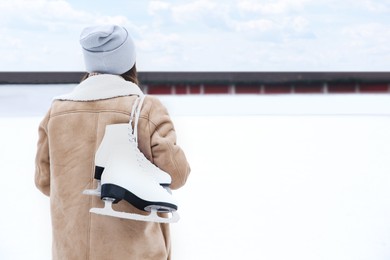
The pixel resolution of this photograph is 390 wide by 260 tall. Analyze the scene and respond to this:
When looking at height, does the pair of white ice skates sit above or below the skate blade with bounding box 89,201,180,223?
above

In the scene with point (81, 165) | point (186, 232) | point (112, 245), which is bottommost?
point (186, 232)

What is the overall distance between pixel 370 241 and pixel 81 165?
3.93ft

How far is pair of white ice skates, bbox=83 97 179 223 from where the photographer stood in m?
0.81

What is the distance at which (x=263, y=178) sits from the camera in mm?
2641

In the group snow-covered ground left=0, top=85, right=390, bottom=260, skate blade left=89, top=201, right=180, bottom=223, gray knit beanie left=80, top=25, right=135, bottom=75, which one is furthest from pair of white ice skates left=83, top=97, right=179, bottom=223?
snow-covered ground left=0, top=85, right=390, bottom=260

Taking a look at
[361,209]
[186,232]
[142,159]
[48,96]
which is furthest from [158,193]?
[48,96]

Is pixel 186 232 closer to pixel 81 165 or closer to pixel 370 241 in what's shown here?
pixel 370 241

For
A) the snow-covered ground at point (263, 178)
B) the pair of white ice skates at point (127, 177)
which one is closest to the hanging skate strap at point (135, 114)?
the pair of white ice skates at point (127, 177)

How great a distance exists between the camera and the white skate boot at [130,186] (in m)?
0.81

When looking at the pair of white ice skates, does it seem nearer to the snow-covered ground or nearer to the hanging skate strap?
the hanging skate strap

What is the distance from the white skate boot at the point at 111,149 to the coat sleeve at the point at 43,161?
0.13 meters

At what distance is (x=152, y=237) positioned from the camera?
0.89m

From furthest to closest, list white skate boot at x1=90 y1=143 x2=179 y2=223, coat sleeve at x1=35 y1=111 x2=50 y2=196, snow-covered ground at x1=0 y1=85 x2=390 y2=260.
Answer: snow-covered ground at x1=0 y1=85 x2=390 y2=260, coat sleeve at x1=35 y1=111 x2=50 y2=196, white skate boot at x1=90 y1=143 x2=179 y2=223

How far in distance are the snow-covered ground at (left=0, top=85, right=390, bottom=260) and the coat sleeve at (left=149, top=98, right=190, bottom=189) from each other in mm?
883
